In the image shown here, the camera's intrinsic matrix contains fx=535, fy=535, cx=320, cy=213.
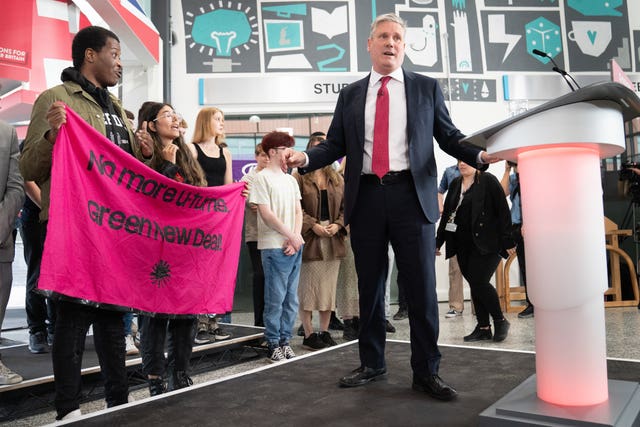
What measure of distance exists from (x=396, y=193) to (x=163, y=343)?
118cm

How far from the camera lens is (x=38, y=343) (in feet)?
10.3

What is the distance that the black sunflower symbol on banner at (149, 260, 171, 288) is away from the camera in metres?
2.18

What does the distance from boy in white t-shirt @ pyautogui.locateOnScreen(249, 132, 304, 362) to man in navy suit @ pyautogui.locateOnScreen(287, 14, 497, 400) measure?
1.37 meters

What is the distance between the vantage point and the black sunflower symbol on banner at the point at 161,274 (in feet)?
7.14

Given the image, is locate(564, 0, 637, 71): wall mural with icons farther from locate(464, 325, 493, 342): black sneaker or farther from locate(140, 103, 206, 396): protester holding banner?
locate(140, 103, 206, 396): protester holding banner

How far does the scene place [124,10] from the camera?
4445 mm

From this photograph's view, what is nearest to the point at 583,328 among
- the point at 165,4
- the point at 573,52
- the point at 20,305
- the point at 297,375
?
the point at 297,375

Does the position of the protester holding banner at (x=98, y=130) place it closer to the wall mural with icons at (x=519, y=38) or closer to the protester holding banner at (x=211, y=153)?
the protester holding banner at (x=211, y=153)

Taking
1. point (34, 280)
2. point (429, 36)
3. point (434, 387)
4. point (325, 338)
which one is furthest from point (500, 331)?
point (429, 36)

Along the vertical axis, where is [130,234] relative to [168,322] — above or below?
above

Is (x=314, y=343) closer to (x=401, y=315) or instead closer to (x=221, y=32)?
(x=401, y=315)

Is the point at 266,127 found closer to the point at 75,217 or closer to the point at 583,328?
the point at 75,217

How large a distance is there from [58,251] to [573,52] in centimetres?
735

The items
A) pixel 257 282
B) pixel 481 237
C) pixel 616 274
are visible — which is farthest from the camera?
pixel 616 274
